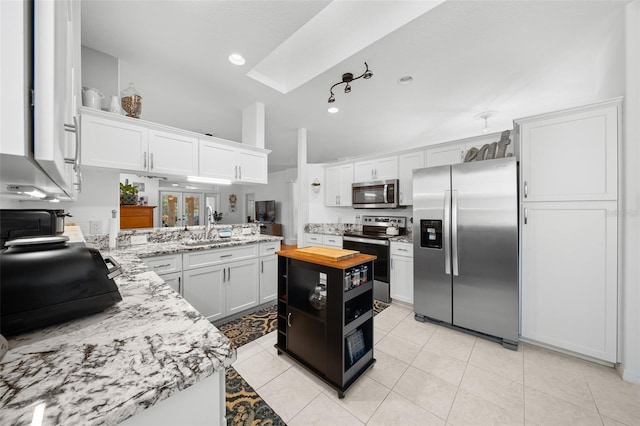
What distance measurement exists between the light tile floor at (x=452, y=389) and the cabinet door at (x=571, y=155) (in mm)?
1438

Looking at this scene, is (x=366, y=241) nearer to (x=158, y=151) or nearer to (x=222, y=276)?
(x=222, y=276)

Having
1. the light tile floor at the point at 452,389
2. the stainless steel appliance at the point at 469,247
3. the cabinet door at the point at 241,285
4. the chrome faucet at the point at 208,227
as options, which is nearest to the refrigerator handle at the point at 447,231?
the stainless steel appliance at the point at 469,247

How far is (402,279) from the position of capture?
10.1 feet

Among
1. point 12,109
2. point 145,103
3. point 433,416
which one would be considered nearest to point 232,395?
point 433,416

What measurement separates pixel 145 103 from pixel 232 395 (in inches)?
148

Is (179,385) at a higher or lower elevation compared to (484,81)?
lower

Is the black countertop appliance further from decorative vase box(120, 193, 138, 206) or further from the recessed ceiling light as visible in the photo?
decorative vase box(120, 193, 138, 206)

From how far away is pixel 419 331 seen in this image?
2475 mm

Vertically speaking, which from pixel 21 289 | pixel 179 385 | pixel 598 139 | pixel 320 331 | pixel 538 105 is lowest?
pixel 320 331

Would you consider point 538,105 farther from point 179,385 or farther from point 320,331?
point 179,385

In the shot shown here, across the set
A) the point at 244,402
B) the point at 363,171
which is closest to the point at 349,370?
the point at 244,402

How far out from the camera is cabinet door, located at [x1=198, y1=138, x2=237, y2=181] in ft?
Answer: 8.89

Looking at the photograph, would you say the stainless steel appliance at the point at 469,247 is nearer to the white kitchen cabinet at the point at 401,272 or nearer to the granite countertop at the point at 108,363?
the white kitchen cabinet at the point at 401,272

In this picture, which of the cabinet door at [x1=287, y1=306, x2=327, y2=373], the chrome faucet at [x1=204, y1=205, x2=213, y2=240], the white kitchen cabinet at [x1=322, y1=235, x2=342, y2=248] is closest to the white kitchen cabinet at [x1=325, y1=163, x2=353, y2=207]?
the white kitchen cabinet at [x1=322, y1=235, x2=342, y2=248]
